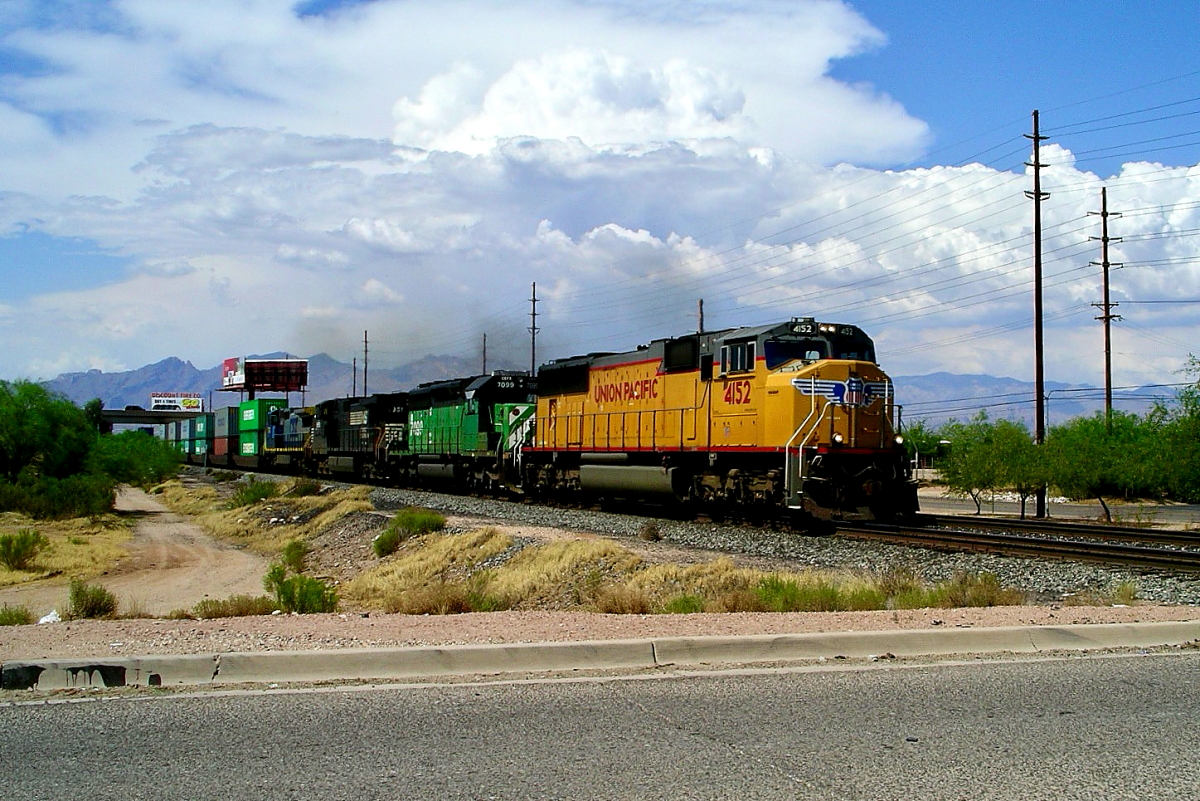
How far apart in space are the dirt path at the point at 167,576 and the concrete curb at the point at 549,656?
747 cm

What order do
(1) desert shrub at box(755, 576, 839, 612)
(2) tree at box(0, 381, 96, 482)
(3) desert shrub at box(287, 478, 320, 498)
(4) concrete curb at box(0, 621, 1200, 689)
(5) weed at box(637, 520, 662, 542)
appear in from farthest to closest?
(3) desert shrub at box(287, 478, 320, 498)
(2) tree at box(0, 381, 96, 482)
(5) weed at box(637, 520, 662, 542)
(1) desert shrub at box(755, 576, 839, 612)
(4) concrete curb at box(0, 621, 1200, 689)

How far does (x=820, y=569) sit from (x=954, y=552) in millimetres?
2943

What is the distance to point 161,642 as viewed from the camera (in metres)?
8.30

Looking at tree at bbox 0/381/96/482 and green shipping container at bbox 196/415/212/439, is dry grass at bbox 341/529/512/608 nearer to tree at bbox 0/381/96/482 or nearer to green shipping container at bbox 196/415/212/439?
tree at bbox 0/381/96/482

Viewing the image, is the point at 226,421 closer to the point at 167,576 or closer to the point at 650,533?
the point at 167,576

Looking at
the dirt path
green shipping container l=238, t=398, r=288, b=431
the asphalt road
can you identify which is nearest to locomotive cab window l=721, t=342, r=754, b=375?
the dirt path

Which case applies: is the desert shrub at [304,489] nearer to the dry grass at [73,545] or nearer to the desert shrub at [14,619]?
the dry grass at [73,545]

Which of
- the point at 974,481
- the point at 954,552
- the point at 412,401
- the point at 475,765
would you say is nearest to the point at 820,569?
the point at 954,552

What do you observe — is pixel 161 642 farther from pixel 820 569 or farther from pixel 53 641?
pixel 820 569

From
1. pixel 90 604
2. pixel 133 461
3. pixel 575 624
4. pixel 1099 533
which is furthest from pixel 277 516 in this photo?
pixel 575 624

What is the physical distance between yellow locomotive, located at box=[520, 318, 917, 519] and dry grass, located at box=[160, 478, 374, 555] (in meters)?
10.2

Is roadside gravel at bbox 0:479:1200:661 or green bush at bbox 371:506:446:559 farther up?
roadside gravel at bbox 0:479:1200:661

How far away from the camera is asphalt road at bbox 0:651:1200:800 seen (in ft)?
16.7

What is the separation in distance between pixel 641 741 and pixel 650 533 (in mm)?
14692
